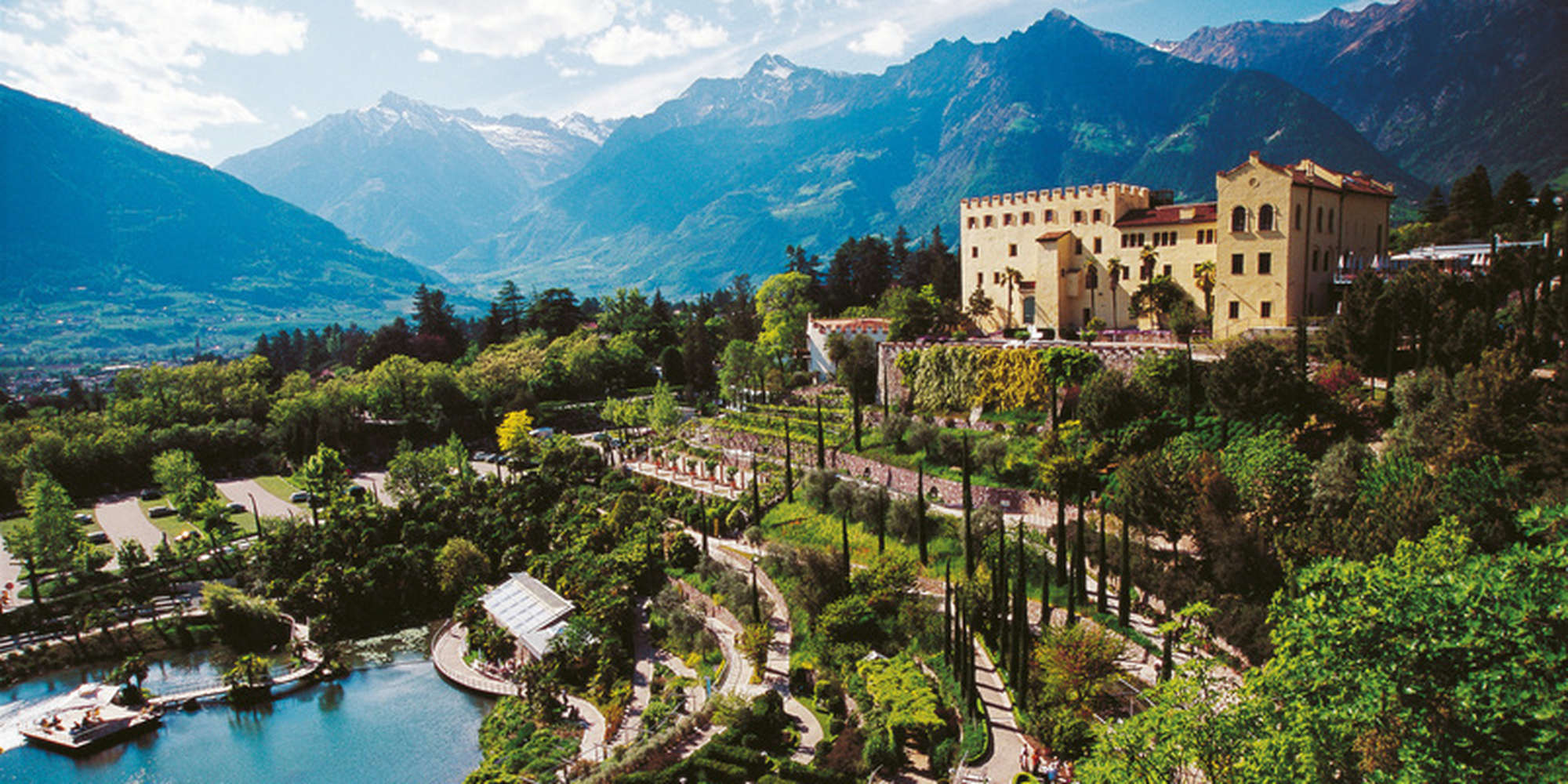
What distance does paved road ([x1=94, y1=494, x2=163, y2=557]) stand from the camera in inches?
1740

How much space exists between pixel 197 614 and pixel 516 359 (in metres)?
33.2

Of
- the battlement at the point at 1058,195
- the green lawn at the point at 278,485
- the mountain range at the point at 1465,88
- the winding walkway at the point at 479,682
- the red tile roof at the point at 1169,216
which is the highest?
the mountain range at the point at 1465,88

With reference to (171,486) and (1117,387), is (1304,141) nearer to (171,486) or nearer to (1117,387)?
(1117,387)

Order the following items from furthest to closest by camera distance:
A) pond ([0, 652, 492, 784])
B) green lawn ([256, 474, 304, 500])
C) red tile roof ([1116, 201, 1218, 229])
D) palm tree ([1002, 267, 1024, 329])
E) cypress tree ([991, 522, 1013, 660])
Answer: green lawn ([256, 474, 304, 500])
palm tree ([1002, 267, 1024, 329])
red tile roof ([1116, 201, 1218, 229])
pond ([0, 652, 492, 784])
cypress tree ([991, 522, 1013, 660])

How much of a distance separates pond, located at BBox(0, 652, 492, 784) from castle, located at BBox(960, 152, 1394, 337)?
114ft

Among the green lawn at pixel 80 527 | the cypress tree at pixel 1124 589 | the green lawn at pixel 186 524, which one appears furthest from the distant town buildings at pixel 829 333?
the green lawn at pixel 80 527

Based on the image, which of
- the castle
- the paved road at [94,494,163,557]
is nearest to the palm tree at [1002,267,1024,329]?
the castle

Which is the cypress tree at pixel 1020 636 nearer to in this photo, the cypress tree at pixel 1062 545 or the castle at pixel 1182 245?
the cypress tree at pixel 1062 545

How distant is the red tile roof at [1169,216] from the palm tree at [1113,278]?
2093 millimetres

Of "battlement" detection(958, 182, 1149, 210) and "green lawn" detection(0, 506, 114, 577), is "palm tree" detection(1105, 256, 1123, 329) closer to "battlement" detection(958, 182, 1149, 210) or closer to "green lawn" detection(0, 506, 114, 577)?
"battlement" detection(958, 182, 1149, 210)

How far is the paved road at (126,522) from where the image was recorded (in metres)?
44.2

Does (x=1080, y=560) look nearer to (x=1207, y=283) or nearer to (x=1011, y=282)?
(x=1207, y=283)

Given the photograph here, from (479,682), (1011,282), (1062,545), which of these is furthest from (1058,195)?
(479,682)

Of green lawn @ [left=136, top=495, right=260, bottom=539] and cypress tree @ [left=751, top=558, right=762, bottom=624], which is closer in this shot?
cypress tree @ [left=751, top=558, right=762, bottom=624]
